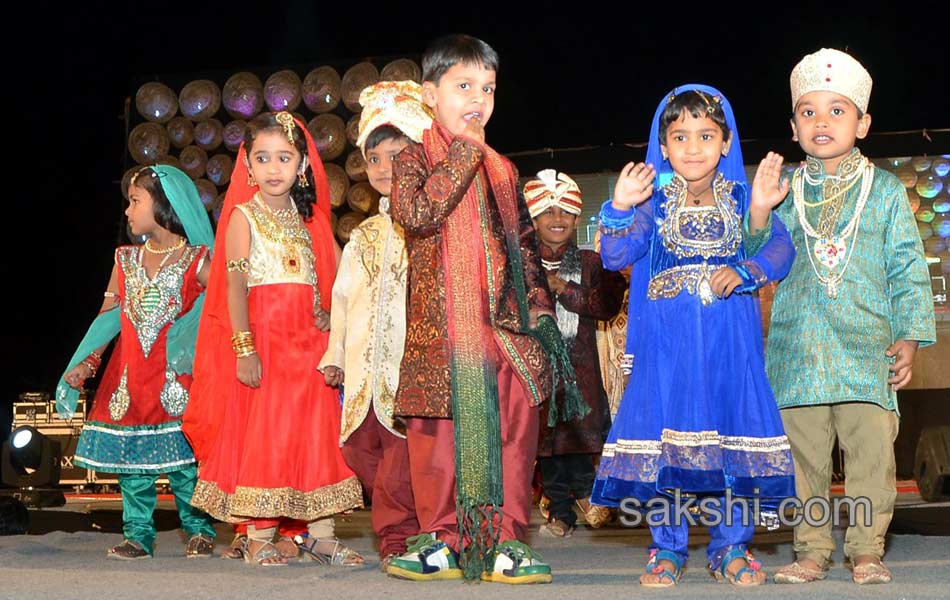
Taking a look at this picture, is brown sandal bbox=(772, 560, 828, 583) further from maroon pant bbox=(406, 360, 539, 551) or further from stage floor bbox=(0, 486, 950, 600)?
maroon pant bbox=(406, 360, 539, 551)

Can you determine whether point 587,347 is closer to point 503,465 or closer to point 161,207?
point 161,207

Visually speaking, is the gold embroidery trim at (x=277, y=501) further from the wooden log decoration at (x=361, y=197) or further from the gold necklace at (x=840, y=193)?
the wooden log decoration at (x=361, y=197)

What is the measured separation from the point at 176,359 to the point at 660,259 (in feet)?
6.50

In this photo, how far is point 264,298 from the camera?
3.74 m

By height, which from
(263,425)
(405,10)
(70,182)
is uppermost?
(405,10)

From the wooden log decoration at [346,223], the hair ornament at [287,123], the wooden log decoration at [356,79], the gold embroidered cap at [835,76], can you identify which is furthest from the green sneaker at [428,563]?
the wooden log decoration at [356,79]

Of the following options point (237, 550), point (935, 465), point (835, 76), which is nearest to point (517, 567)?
point (237, 550)

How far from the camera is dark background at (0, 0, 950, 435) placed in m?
7.33

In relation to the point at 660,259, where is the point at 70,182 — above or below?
above

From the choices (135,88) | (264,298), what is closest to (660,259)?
(264,298)

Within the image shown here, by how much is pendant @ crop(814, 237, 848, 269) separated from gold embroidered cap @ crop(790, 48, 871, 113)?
402 millimetres

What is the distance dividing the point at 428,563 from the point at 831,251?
55.4 inches

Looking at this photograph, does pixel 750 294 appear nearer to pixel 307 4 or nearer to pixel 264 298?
pixel 264 298

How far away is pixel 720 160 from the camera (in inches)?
125
